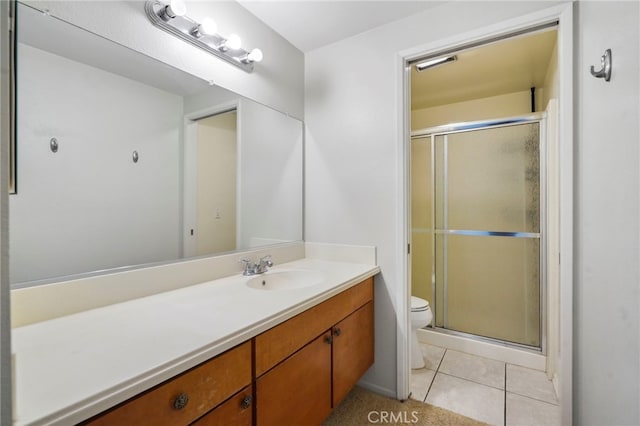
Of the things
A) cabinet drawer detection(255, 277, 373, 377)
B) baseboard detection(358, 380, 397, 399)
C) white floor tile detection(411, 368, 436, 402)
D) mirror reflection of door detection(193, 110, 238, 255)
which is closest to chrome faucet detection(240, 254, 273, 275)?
mirror reflection of door detection(193, 110, 238, 255)

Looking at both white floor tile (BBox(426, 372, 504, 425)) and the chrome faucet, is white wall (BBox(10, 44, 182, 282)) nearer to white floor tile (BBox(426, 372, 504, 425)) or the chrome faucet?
the chrome faucet

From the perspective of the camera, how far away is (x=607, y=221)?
95 cm

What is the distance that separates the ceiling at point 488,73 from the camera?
2.05m

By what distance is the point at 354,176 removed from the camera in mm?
1940

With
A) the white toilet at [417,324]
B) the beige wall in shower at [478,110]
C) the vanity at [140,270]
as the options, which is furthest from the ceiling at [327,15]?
the white toilet at [417,324]

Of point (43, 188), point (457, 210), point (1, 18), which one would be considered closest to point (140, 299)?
point (43, 188)

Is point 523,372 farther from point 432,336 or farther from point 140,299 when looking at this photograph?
point 140,299

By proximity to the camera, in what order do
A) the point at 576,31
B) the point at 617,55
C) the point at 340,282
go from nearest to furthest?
the point at 617,55, the point at 576,31, the point at 340,282

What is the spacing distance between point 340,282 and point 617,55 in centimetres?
122

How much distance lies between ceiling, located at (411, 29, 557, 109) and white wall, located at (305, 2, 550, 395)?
1.43 ft

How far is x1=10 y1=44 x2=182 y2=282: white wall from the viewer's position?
0.96 m

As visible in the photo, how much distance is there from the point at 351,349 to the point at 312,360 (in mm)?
403

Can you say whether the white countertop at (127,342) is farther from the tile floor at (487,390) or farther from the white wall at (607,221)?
the tile floor at (487,390)

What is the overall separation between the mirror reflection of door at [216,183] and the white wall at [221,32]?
22 cm
